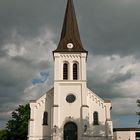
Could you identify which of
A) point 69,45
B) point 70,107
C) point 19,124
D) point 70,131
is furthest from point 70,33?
point 19,124

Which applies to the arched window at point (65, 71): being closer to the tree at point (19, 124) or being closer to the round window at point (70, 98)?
the round window at point (70, 98)

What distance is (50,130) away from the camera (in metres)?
35.9

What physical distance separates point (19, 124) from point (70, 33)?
63.0 feet

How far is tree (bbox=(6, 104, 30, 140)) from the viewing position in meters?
48.3

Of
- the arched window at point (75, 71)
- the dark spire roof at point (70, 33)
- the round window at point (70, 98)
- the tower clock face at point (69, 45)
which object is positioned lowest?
the round window at point (70, 98)

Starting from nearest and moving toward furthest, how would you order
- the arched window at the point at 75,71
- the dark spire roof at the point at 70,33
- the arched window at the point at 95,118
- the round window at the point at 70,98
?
1. the arched window at the point at 95,118
2. the round window at the point at 70,98
3. the arched window at the point at 75,71
4. the dark spire roof at the point at 70,33

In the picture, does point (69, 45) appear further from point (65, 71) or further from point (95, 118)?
point (95, 118)

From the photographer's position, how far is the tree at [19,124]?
4834 centimetres

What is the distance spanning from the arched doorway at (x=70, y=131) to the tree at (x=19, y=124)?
15004 millimetres

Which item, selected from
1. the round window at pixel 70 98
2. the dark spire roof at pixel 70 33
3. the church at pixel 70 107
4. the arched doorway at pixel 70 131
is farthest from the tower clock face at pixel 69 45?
the arched doorway at pixel 70 131

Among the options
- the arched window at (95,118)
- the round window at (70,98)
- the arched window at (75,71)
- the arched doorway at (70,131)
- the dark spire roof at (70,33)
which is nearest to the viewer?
the arched doorway at (70,131)

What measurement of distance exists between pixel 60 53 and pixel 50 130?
10261 millimetres

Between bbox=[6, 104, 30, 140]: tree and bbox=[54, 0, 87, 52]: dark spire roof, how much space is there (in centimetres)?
1686

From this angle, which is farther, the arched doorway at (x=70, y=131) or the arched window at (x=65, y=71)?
the arched window at (x=65, y=71)
